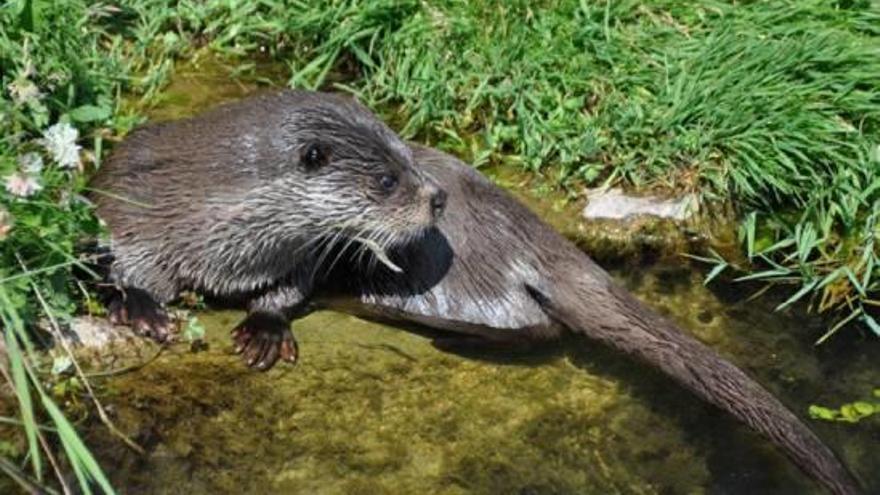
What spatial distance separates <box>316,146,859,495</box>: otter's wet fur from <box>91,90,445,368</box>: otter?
0.19 metres

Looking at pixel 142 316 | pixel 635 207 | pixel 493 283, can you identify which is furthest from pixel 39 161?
pixel 635 207

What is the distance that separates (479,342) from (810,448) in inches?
Answer: 28.1

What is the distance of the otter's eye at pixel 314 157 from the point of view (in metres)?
3.08

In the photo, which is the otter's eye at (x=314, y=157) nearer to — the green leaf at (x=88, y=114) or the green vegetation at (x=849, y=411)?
the green leaf at (x=88, y=114)

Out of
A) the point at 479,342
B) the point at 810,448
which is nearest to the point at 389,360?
the point at 479,342

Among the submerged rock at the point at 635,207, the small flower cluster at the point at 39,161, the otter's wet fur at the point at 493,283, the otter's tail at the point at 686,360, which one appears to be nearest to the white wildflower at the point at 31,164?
the small flower cluster at the point at 39,161

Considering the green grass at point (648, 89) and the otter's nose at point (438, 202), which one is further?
the green grass at point (648, 89)

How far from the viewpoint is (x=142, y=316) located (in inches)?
117

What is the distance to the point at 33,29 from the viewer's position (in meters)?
3.44

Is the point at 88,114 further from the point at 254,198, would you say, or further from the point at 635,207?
the point at 635,207

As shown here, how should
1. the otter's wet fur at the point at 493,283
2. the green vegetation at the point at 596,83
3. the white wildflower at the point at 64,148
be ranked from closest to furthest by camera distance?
the white wildflower at the point at 64,148
the otter's wet fur at the point at 493,283
the green vegetation at the point at 596,83

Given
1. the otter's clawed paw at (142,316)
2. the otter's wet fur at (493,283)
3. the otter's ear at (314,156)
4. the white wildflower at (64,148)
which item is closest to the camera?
the white wildflower at (64,148)

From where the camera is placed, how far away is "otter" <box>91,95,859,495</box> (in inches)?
121

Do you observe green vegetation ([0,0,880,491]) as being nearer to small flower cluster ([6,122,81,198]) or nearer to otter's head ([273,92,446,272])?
small flower cluster ([6,122,81,198])
